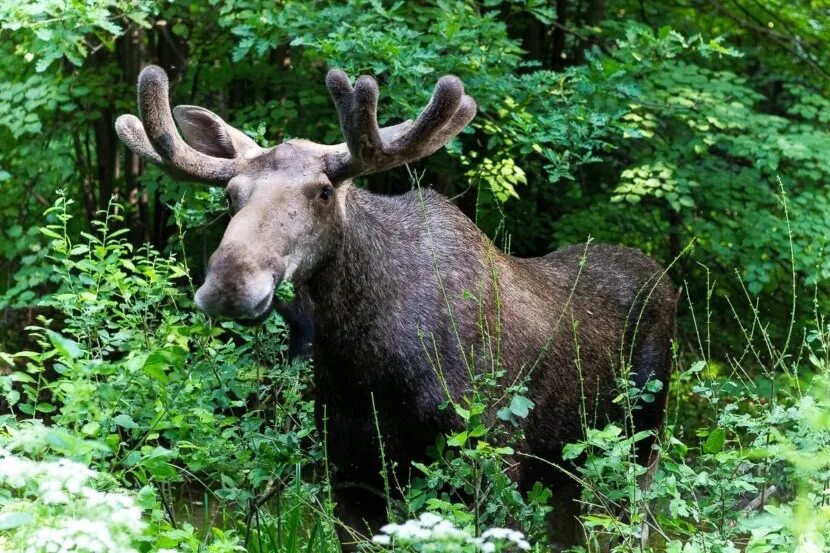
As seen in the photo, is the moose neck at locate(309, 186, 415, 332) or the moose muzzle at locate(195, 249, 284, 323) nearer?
the moose muzzle at locate(195, 249, 284, 323)

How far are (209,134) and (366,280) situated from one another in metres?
1.02

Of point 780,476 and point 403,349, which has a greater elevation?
point 403,349

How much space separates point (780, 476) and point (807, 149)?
251 cm

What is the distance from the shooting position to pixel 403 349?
487 cm

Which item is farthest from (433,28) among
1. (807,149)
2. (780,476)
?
(780,476)

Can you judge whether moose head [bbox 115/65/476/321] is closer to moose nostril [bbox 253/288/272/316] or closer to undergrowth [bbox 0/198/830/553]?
moose nostril [bbox 253/288/272/316]

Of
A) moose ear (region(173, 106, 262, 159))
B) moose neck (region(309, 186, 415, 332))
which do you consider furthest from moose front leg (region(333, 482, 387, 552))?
moose ear (region(173, 106, 262, 159))

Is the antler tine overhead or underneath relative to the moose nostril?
overhead

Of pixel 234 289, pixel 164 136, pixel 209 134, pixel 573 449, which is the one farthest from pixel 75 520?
pixel 209 134

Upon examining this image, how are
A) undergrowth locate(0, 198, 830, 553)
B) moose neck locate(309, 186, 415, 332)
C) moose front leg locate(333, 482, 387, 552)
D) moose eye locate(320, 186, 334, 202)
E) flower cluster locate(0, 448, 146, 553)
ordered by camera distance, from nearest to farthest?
flower cluster locate(0, 448, 146, 553) → undergrowth locate(0, 198, 830, 553) → moose eye locate(320, 186, 334, 202) → moose neck locate(309, 186, 415, 332) → moose front leg locate(333, 482, 387, 552)

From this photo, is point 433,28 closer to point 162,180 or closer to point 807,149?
point 162,180

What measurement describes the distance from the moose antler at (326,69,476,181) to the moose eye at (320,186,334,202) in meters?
0.07

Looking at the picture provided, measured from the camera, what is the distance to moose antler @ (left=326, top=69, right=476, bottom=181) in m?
4.64

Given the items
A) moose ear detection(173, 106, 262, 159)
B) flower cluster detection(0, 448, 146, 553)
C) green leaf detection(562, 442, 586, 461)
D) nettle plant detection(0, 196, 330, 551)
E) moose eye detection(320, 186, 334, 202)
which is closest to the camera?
flower cluster detection(0, 448, 146, 553)
